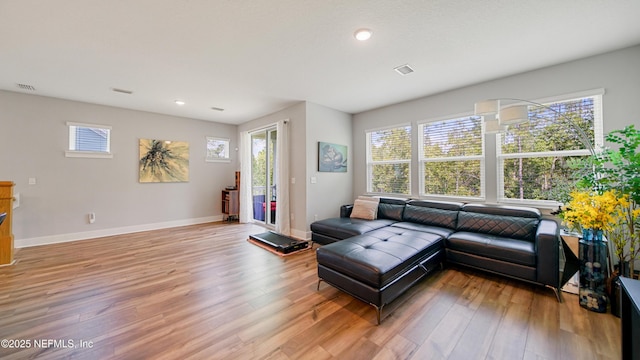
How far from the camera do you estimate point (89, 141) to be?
4.62 m

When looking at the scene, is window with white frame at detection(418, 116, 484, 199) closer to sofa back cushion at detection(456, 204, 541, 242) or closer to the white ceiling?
sofa back cushion at detection(456, 204, 541, 242)

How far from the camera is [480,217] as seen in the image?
10.7 ft

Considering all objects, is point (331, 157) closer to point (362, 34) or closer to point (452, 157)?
point (452, 157)

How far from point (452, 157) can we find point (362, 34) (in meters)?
2.67

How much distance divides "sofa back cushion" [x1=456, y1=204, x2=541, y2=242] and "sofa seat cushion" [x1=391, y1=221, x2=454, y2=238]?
9.7 inches

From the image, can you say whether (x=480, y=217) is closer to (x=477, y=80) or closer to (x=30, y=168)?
(x=477, y=80)

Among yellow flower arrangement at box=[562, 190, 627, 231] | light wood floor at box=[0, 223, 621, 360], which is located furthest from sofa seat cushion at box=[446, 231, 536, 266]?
yellow flower arrangement at box=[562, 190, 627, 231]

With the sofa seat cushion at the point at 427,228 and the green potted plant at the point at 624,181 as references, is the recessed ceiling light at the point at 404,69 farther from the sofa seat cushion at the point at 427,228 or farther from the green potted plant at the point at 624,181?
the sofa seat cushion at the point at 427,228

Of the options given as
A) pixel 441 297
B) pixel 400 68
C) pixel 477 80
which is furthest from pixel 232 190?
pixel 477 80

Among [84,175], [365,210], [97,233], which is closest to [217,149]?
[84,175]

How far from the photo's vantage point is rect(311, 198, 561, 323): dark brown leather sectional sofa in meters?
2.16

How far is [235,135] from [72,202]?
11.9 ft

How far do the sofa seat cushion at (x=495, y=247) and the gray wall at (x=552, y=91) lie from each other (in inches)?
38.9

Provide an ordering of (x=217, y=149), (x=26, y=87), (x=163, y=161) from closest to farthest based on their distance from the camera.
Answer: (x=26, y=87), (x=163, y=161), (x=217, y=149)
